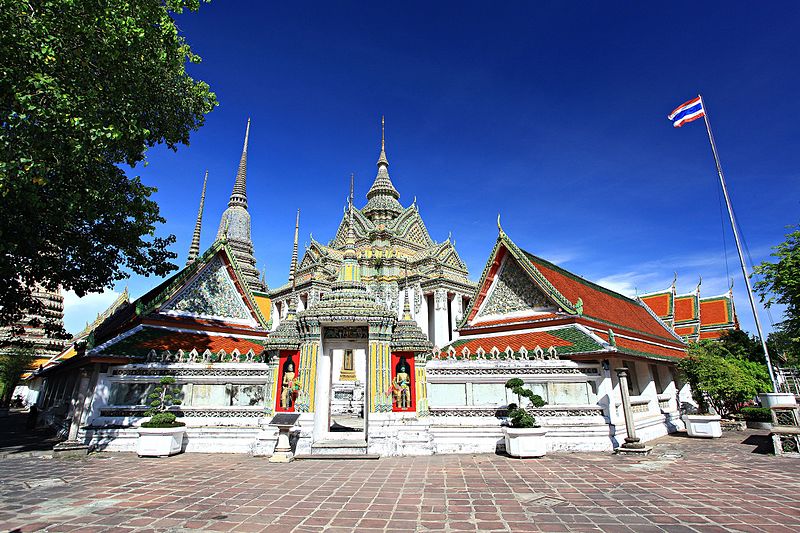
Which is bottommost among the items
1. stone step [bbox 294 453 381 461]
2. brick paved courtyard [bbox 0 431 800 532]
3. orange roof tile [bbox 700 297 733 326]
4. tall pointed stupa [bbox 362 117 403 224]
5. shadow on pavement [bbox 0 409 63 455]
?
Answer: brick paved courtyard [bbox 0 431 800 532]

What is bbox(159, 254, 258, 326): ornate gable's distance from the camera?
1507 cm

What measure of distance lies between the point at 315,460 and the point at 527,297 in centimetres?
1003

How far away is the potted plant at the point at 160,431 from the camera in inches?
394

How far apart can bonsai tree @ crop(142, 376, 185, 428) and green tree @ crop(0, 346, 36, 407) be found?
83.0 ft

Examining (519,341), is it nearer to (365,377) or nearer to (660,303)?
(365,377)

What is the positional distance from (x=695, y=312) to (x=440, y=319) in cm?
1860

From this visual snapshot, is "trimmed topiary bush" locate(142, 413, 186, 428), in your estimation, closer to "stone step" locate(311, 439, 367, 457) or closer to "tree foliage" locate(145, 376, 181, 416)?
"tree foliage" locate(145, 376, 181, 416)

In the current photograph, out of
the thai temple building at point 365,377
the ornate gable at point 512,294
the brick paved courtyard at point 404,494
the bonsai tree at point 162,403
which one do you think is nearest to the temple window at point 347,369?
the thai temple building at point 365,377

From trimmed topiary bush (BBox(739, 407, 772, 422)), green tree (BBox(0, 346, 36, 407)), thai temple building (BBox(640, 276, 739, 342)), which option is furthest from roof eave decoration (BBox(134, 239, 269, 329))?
thai temple building (BBox(640, 276, 739, 342))

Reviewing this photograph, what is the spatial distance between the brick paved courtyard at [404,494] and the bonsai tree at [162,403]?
0.93m

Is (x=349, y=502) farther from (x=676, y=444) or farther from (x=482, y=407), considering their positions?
(x=676, y=444)

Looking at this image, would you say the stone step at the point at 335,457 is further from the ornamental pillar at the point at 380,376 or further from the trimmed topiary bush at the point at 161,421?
the trimmed topiary bush at the point at 161,421

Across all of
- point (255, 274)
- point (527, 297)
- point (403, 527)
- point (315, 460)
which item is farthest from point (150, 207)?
point (255, 274)

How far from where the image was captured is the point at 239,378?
11.7 m
